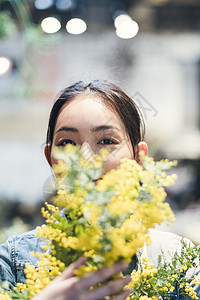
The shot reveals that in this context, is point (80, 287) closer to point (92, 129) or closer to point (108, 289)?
point (108, 289)

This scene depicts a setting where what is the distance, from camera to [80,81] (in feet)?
3.10

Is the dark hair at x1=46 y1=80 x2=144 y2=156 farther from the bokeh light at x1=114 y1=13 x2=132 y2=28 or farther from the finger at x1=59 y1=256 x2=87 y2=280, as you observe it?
the bokeh light at x1=114 y1=13 x2=132 y2=28

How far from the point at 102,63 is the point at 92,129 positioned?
1715mm

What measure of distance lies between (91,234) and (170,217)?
122 millimetres

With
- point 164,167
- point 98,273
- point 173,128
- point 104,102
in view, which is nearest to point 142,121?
point 104,102

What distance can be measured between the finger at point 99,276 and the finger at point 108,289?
0.05 feet

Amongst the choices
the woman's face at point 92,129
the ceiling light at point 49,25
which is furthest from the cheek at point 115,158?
the ceiling light at point 49,25

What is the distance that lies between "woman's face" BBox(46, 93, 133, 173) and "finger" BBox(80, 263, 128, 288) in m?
0.26

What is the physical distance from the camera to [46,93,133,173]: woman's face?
0.80 meters

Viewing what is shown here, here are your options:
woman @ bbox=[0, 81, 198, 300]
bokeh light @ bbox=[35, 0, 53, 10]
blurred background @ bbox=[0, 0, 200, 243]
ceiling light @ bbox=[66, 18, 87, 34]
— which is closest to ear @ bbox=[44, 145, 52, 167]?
woman @ bbox=[0, 81, 198, 300]

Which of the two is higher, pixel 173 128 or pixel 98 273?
pixel 173 128

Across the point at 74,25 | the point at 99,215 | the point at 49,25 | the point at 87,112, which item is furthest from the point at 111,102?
the point at 74,25

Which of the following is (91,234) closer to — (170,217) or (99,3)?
(170,217)

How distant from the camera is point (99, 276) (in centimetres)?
56
